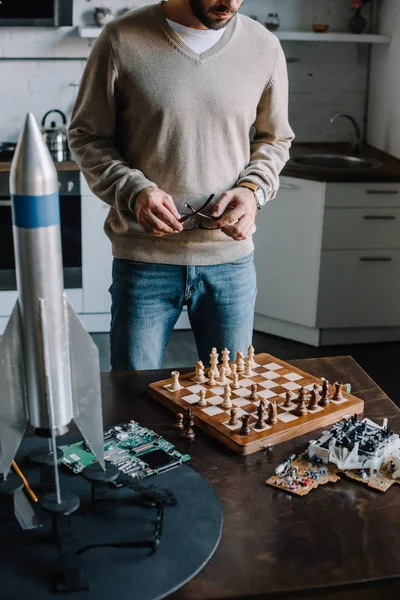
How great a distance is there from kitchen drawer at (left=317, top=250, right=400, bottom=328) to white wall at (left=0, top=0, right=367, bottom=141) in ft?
3.31

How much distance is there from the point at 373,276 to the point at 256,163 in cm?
210

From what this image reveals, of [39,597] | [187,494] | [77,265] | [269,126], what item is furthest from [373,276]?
[39,597]

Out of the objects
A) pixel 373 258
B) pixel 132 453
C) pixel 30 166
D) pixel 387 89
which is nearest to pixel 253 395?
pixel 132 453

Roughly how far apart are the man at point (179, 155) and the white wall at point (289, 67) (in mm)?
2237

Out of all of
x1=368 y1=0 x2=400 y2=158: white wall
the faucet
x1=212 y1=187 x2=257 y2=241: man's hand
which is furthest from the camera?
the faucet

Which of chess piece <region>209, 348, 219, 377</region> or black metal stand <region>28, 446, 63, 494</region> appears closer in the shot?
black metal stand <region>28, 446, 63, 494</region>

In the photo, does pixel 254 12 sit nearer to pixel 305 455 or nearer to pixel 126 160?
pixel 126 160

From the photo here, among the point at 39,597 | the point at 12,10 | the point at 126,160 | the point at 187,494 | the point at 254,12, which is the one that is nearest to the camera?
the point at 39,597

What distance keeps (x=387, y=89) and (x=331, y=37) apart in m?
0.45

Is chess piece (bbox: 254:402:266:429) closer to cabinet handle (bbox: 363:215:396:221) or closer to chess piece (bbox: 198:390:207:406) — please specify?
chess piece (bbox: 198:390:207:406)

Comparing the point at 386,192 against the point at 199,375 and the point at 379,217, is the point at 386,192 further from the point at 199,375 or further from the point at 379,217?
the point at 199,375

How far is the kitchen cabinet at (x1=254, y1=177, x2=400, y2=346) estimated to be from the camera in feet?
13.1

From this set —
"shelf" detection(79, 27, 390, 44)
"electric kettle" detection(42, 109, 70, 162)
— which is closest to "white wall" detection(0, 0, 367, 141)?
"shelf" detection(79, 27, 390, 44)

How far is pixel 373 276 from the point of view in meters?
4.16
